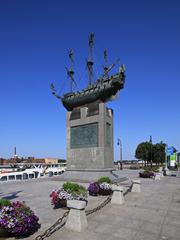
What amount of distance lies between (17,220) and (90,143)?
48.2 feet

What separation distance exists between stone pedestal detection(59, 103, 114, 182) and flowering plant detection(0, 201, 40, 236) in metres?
12.8

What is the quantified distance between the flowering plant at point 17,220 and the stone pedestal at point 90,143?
1280 cm

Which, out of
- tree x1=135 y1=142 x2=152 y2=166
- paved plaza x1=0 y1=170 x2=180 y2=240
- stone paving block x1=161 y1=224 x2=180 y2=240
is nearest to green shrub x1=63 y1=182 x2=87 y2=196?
paved plaza x1=0 y1=170 x2=180 y2=240

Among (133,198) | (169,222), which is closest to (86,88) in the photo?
(133,198)

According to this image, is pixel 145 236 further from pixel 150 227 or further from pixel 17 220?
pixel 17 220

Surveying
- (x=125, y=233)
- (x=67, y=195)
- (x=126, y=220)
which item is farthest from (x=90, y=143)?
(x=125, y=233)

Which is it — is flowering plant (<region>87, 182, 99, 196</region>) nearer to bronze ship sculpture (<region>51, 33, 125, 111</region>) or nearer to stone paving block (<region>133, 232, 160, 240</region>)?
stone paving block (<region>133, 232, 160, 240</region>)

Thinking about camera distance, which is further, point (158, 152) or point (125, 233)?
point (158, 152)

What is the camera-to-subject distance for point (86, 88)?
76.5ft

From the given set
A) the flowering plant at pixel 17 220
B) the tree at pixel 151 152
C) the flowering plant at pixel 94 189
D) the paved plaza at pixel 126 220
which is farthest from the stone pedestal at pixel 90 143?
the tree at pixel 151 152

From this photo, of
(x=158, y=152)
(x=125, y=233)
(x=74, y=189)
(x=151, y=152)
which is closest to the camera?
(x=125, y=233)

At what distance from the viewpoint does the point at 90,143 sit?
69.6ft

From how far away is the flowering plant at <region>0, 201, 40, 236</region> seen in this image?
6.62 meters

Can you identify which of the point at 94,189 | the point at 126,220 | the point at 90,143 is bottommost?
the point at 126,220
